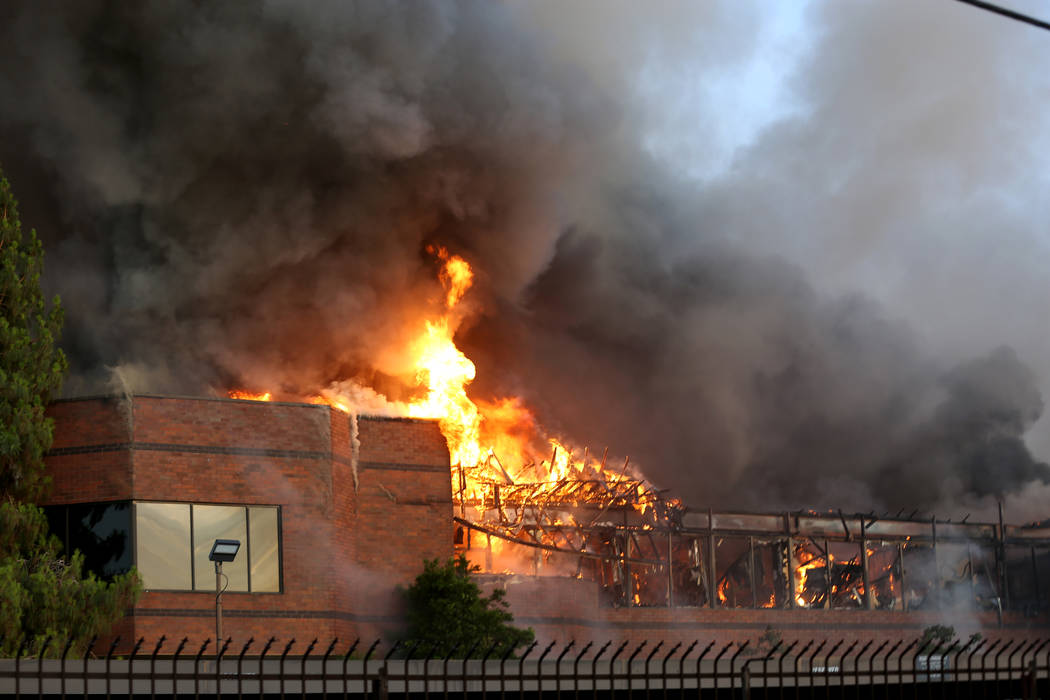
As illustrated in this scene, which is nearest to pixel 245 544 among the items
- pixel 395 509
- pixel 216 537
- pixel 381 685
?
pixel 216 537

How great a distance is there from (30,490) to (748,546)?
22.2m

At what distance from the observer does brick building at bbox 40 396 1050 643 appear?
27281 millimetres

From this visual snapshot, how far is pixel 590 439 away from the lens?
54.3m

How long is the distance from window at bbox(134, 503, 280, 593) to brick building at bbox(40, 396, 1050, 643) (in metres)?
0.02

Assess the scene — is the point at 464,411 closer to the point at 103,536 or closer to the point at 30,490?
the point at 103,536

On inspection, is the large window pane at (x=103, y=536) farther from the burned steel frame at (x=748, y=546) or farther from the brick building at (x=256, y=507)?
the burned steel frame at (x=748, y=546)

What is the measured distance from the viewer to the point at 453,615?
29.2m

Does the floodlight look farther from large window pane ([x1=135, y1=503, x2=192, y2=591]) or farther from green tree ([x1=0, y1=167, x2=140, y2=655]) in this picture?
large window pane ([x1=135, y1=503, x2=192, y2=591])

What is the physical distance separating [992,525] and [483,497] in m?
17.3

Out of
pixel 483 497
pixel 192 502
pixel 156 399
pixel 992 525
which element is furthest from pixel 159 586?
pixel 992 525

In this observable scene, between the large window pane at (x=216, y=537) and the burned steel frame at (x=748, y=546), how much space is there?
22.8 ft

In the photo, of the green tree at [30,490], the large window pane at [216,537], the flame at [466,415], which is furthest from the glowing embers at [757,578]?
the green tree at [30,490]

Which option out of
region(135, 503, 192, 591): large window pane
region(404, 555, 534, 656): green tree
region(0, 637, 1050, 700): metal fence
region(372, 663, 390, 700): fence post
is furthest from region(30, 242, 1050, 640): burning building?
region(372, 663, 390, 700): fence post

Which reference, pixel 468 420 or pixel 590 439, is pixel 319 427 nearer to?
pixel 468 420
